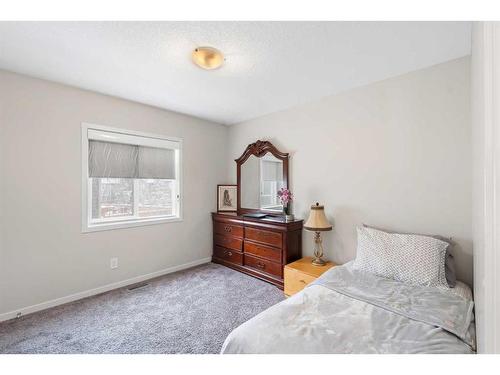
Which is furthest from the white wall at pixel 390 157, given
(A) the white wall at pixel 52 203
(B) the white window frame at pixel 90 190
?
(A) the white wall at pixel 52 203

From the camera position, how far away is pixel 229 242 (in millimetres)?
3514

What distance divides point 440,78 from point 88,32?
2.85m

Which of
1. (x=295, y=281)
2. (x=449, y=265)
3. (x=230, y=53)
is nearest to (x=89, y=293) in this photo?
(x=295, y=281)

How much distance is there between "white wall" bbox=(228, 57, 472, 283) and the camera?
1955 mm

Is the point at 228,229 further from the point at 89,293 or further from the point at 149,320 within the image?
the point at 89,293

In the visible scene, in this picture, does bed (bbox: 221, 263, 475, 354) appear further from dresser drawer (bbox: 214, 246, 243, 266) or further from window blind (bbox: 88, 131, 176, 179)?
window blind (bbox: 88, 131, 176, 179)

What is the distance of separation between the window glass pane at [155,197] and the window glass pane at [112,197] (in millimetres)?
116

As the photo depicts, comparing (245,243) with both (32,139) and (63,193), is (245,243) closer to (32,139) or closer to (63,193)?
(63,193)

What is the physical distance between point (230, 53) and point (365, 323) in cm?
210

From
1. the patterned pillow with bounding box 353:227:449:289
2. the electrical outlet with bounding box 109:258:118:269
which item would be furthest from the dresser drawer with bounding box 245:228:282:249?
the electrical outlet with bounding box 109:258:118:269

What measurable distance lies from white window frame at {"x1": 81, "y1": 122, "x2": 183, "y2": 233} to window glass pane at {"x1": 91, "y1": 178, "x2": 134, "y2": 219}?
0.24ft

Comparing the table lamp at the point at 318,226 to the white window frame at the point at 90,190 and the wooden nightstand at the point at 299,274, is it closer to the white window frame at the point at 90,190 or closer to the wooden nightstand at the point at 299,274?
the wooden nightstand at the point at 299,274

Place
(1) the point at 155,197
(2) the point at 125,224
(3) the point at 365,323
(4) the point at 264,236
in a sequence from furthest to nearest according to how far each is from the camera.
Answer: (1) the point at 155,197, (4) the point at 264,236, (2) the point at 125,224, (3) the point at 365,323

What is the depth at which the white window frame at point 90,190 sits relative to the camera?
102 inches
